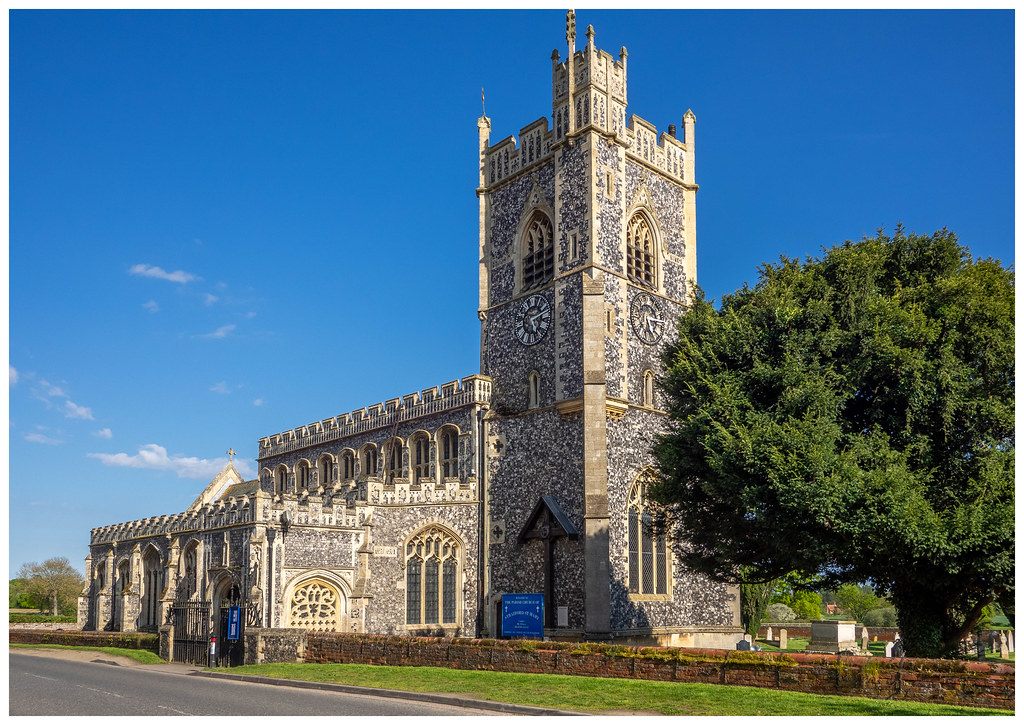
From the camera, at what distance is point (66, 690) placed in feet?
66.3

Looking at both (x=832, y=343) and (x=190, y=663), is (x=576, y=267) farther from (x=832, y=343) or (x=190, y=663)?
(x=190, y=663)

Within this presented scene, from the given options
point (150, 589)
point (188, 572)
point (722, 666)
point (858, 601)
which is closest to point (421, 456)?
point (188, 572)

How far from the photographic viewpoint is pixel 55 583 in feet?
283

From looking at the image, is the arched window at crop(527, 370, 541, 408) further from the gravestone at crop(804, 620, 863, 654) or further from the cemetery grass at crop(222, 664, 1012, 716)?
the gravestone at crop(804, 620, 863, 654)

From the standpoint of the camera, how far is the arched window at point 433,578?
34.0m

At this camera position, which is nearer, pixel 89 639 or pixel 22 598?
pixel 89 639

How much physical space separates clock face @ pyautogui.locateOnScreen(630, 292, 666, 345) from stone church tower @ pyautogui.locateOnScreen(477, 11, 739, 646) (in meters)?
0.09

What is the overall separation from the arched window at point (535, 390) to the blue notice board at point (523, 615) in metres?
8.22

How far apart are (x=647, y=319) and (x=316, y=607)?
16609 millimetres

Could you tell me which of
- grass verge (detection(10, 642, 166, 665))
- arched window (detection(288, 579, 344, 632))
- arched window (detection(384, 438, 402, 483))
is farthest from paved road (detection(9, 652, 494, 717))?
arched window (detection(384, 438, 402, 483))

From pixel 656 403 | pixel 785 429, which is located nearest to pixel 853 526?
pixel 785 429

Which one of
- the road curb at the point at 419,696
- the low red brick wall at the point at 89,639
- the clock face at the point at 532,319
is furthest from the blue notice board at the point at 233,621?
the clock face at the point at 532,319

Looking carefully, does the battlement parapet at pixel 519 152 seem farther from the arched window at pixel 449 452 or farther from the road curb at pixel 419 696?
the road curb at pixel 419 696

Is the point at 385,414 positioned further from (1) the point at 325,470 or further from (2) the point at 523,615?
(2) the point at 523,615
